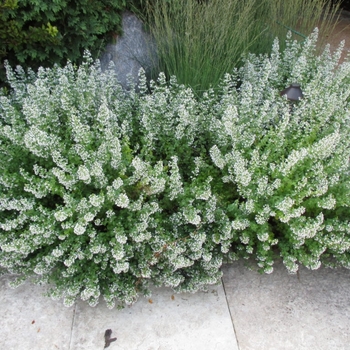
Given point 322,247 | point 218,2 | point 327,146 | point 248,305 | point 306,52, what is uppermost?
point 218,2

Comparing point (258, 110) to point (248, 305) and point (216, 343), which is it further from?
point (216, 343)

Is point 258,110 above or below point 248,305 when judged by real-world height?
above

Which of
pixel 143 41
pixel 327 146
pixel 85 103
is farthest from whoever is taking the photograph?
pixel 143 41

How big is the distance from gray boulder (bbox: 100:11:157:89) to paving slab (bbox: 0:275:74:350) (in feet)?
6.86

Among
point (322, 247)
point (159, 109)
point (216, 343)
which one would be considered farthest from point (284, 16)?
point (216, 343)

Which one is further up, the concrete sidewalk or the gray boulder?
the gray boulder

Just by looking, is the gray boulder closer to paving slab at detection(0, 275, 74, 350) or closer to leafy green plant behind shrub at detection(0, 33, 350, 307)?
leafy green plant behind shrub at detection(0, 33, 350, 307)

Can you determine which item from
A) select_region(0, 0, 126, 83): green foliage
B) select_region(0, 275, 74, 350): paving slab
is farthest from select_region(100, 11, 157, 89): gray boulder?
select_region(0, 275, 74, 350): paving slab

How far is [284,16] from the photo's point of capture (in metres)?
4.01

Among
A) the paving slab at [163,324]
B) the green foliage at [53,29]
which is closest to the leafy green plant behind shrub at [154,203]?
the paving slab at [163,324]

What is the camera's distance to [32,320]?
7.11 ft

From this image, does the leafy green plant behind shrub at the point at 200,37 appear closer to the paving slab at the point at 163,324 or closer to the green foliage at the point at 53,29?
the green foliage at the point at 53,29

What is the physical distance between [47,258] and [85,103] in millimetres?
1101

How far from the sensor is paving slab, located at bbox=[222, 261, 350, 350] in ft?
6.89
